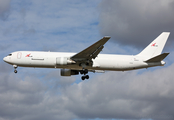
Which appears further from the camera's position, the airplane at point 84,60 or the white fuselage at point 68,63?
the white fuselage at point 68,63

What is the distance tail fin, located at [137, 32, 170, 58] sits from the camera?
4866 cm

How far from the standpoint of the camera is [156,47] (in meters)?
49.3

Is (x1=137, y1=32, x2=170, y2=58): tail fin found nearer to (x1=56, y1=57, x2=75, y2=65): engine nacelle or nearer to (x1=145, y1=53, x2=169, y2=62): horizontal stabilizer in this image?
(x1=145, y1=53, x2=169, y2=62): horizontal stabilizer

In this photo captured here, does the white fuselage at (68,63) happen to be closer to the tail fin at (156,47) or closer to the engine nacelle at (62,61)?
the engine nacelle at (62,61)

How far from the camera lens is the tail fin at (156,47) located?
4866cm

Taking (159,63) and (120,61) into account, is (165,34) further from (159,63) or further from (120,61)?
(120,61)

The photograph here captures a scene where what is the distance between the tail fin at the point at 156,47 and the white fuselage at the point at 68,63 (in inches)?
74.9

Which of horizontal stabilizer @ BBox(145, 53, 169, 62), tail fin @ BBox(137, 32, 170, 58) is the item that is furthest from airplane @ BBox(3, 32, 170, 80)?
tail fin @ BBox(137, 32, 170, 58)

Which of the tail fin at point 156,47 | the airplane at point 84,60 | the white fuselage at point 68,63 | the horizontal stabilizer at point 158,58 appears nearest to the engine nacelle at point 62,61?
the airplane at point 84,60

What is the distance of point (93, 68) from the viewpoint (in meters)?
46.8

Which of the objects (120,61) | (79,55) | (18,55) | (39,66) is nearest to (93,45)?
(79,55)

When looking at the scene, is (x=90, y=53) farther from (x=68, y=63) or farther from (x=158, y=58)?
(x=158, y=58)

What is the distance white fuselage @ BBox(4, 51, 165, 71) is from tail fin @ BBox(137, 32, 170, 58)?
1.90 metres

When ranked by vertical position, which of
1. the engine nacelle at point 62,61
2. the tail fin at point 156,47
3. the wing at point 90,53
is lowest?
the engine nacelle at point 62,61
